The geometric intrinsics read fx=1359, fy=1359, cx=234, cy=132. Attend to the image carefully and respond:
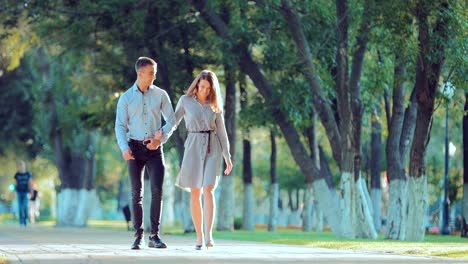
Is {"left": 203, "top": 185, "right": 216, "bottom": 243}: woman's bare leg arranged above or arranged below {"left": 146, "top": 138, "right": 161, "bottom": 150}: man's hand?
below

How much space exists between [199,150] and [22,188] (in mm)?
22543

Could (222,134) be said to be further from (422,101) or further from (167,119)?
(422,101)

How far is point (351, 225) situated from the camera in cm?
2983

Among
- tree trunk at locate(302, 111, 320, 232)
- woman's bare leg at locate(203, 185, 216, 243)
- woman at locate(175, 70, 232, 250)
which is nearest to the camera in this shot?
woman at locate(175, 70, 232, 250)

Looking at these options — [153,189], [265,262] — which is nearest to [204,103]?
[153,189]

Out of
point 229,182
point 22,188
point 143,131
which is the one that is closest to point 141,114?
point 143,131

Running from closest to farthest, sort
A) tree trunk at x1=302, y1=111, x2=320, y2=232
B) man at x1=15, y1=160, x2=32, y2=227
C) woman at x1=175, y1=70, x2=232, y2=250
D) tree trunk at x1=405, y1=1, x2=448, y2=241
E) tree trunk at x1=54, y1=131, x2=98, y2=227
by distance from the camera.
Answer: woman at x1=175, y1=70, x2=232, y2=250
tree trunk at x1=405, y1=1, x2=448, y2=241
man at x1=15, y1=160, x2=32, y2=227
tree trunk at x1=302, y1=111, x2=320, y2=232
tree trunk at x1=54, y1=131, x2=98, y2=227

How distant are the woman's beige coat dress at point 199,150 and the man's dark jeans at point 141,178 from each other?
323mm

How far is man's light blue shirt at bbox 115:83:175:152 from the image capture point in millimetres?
17469

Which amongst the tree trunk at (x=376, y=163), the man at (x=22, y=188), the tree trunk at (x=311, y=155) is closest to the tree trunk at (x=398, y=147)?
the tree trunk at (x=311, y=155)

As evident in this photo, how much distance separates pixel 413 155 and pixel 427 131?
616 millimetres

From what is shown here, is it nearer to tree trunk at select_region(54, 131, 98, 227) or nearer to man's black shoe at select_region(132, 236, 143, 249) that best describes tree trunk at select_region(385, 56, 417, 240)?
man's black shoe at select_region(132, 236, 143, 249)

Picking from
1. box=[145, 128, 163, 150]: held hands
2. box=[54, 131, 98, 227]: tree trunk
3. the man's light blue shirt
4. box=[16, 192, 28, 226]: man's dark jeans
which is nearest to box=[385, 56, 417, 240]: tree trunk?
box=[16, 192, 28, 226]: man's dark jeans

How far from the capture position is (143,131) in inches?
688
